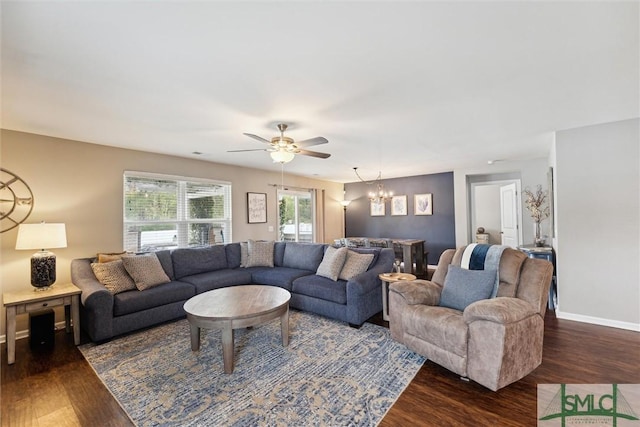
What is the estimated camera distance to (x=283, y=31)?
1.60 meters

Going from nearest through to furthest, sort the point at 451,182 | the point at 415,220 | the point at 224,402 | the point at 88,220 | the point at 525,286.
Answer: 1. the point at 224,402
2. the point at 525,286
3. the point at 88,220
4. the point at 451,182
5. the point at 415,220

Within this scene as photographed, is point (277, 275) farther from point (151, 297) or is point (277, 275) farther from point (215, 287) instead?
point (151, 297)

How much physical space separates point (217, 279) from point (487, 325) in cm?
328

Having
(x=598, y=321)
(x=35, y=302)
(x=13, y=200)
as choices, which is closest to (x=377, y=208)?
(x=598, y=321)

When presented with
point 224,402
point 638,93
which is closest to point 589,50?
point 638,93

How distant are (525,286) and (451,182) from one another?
4.63m

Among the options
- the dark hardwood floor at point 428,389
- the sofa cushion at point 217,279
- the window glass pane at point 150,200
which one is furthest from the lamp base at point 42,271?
the sofa cushion at point 217,279

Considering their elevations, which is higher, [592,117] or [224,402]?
[592,117]

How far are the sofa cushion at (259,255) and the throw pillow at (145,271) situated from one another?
4.34 ft

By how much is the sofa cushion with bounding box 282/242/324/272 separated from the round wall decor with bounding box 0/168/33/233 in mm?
3308

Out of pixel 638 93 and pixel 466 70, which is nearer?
pixel 466 70

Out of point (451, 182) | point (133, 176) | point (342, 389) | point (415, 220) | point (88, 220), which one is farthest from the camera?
point (415, 220)

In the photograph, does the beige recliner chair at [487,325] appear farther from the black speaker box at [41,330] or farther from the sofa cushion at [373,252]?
the black speaker box at [41,330]

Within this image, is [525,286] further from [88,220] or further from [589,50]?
[88,220]
